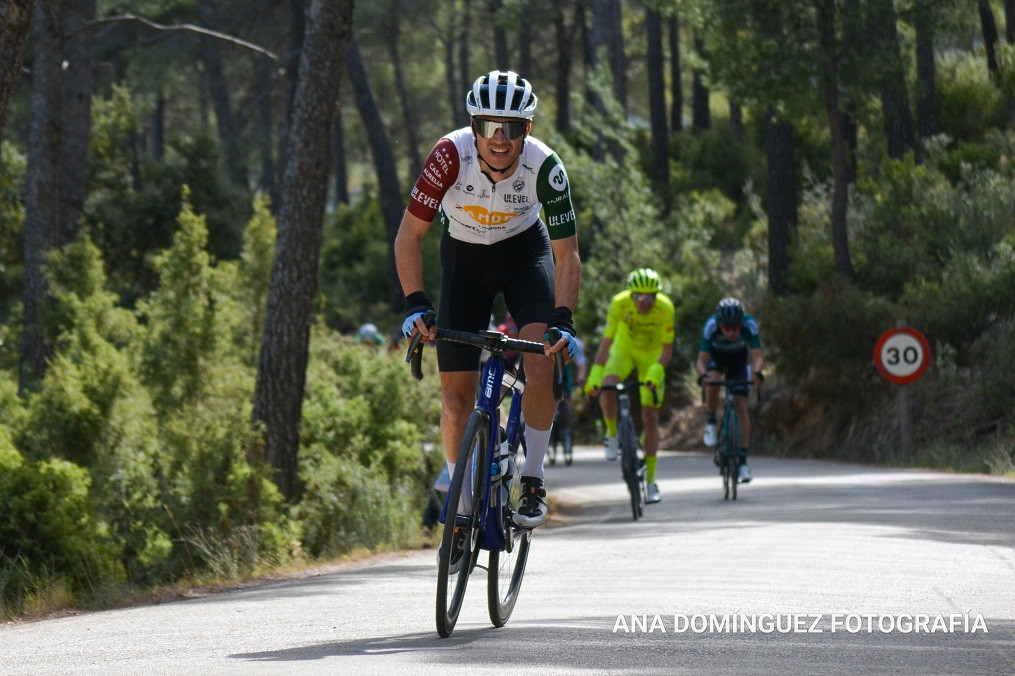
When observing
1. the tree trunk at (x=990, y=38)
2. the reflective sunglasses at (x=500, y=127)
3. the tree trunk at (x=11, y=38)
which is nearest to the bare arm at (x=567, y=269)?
the reflective sunglasses at (x=500, y=127)

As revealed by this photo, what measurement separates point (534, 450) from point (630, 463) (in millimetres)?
6178

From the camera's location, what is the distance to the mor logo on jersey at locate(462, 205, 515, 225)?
23.7ft

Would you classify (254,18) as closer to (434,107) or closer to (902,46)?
(902,46)

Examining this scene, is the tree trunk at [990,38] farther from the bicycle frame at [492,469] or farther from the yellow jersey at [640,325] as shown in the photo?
the bicycle frame at [492,469]

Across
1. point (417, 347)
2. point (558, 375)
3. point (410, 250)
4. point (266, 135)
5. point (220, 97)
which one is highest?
point (220, 97)

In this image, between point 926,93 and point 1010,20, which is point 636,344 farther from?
point 1010,20

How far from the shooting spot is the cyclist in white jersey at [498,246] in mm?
6930

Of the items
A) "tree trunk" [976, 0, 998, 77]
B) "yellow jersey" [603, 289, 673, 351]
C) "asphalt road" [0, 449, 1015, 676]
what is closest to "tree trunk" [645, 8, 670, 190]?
"tree trunk" [976, 0, 998, 77]

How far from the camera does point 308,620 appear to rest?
7.50 m

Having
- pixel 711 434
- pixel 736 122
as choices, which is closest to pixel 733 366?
pixel 711 434

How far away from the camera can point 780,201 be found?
27.7 meters

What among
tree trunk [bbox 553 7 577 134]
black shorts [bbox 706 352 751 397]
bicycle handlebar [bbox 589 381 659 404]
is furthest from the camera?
tree trunk [bbox 553 7 577 134]

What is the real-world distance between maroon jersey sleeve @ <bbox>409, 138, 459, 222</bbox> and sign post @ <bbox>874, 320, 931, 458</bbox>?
1342cm

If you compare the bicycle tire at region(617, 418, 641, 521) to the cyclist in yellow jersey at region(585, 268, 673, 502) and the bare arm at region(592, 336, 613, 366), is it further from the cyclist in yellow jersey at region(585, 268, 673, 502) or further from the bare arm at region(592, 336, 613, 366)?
the bare arm at region(592, 336, 613, 366)
